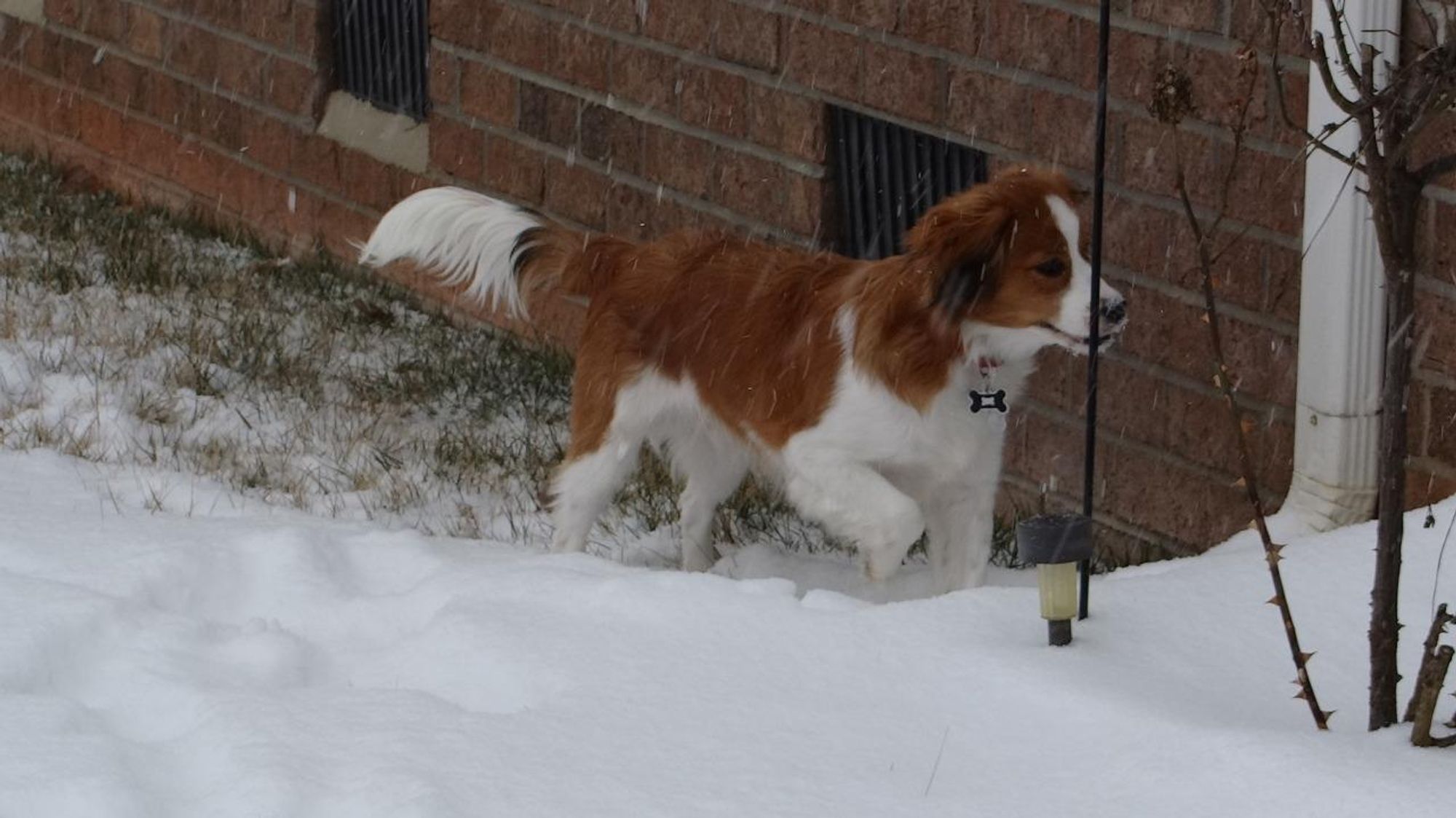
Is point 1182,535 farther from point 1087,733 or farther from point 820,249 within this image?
point 1087,733

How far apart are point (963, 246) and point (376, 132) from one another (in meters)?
4.43

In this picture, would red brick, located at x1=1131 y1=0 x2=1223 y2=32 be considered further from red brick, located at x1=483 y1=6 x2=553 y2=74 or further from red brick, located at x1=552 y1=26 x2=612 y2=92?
red brick, located at x1=483 y1=6 x2=553 y2=74

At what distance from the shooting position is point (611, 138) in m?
7.70

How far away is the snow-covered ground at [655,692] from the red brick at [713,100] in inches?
95.6

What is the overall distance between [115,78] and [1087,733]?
780cm

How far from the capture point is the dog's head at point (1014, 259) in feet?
16.2

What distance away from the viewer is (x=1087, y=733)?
150 inches

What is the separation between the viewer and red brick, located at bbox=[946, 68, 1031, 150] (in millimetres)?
6145

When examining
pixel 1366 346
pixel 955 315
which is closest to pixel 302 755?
pixel 955 315

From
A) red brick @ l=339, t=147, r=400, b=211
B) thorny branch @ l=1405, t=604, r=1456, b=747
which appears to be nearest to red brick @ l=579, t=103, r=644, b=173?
red brick @ l=339, t=147, r=400, b=211

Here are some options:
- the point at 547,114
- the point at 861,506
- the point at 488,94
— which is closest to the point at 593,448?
the point at 861,506

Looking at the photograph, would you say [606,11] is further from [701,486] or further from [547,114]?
[701,486]

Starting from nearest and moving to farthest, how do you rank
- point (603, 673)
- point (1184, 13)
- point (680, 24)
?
point (603, 673) → point (1184, 13) → point (680, 24)

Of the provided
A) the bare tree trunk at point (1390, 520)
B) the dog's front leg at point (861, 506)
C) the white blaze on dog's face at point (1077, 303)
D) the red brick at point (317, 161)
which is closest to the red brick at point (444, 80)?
the red brick at point (317, 161)
